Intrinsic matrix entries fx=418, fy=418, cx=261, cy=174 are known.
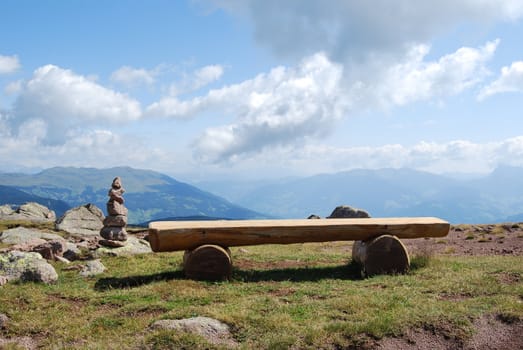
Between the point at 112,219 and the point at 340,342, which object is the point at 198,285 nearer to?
the point at 340,342

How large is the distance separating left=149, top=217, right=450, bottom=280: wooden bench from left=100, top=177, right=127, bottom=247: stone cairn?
23.7 feet

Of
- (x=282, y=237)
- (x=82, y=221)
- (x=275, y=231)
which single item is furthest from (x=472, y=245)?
(x=82, y=221)

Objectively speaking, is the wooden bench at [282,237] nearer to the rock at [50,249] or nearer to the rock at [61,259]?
the rock at [61,259]

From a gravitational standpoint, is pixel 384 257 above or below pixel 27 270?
above

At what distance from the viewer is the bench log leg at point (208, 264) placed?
12.0 metres

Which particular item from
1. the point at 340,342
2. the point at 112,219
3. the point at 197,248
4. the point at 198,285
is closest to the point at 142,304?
the point at 198,285

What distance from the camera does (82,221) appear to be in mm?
37031

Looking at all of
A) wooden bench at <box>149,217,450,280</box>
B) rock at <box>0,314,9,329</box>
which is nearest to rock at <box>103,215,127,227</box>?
wooden bench at <box>149,217,450,280</box>

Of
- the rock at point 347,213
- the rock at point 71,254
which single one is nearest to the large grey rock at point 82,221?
the rock at point 71,254

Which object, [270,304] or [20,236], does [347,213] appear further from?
[270,304]

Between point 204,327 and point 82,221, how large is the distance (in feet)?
108

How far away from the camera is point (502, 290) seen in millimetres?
10195

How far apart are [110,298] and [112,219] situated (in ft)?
32.6

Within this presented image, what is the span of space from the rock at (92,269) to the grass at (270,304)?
284 mm
